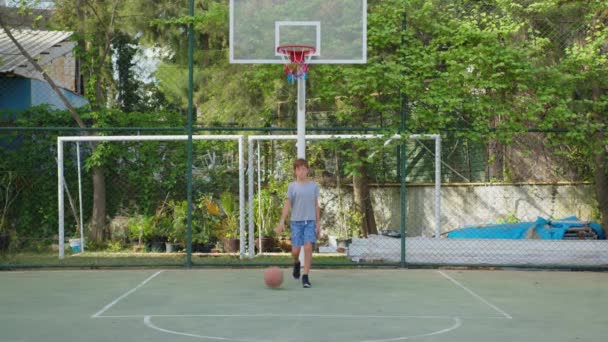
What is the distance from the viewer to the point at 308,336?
615 cm

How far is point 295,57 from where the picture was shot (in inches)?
427

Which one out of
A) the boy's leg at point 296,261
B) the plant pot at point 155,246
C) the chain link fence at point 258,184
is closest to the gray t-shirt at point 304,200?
the boy's leg at point 296,261

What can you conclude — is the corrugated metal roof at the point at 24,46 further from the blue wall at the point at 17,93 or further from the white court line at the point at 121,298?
the white court line at the point at 121,298

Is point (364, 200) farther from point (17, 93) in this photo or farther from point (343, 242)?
point (17, 93)

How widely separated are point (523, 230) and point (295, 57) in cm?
489

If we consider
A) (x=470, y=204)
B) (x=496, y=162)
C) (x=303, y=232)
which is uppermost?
(x=496, y=162)

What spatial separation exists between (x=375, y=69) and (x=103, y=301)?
524 centimetres

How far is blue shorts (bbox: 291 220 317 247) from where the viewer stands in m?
9.32

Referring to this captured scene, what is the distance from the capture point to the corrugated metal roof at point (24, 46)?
16.7m

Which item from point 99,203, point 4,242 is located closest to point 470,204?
point 99,203

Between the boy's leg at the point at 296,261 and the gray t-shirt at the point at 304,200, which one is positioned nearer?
the gray t-shirt at the point at 304,200

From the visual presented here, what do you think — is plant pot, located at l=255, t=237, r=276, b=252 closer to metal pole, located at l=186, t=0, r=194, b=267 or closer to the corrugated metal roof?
metal pole, located at l=186, t=0, r=194, b=267

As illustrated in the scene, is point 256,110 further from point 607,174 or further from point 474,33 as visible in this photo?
point 607,174

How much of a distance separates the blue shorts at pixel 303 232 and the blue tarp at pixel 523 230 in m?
4.34
